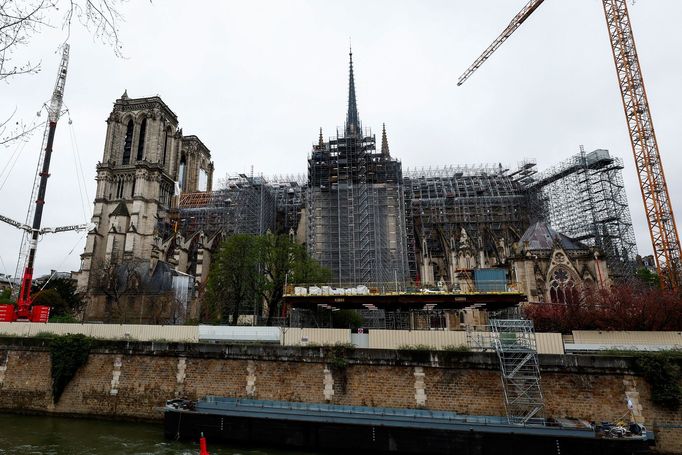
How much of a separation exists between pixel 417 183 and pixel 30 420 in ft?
123

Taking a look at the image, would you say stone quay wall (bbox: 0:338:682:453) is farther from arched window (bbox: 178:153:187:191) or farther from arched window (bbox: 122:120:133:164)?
arched window (bbox: 178:153:187:191)

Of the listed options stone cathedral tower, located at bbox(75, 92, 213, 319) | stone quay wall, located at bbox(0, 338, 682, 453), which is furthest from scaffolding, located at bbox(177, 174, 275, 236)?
stone quay wall, located at bbox(0, 338, 682, 453)

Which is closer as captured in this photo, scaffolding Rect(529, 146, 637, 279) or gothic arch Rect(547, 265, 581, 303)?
gothic arch Rect(547, 265, 581, 303)

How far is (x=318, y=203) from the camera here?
34.5 m

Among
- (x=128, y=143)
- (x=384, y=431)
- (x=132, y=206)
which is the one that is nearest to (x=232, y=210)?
(x=132, y=206)

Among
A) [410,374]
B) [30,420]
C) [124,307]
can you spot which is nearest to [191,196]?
[124,307]

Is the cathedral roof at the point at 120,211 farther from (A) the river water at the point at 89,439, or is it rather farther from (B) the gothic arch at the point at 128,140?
(A) the river water at the point at 89,439

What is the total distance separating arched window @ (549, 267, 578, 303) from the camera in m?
29.1

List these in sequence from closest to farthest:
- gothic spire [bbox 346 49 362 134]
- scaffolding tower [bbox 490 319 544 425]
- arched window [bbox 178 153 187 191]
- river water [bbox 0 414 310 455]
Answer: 1. river water [bbox 0 414 310 455]
2. scaffolding tower [bbox 490 319 544 425]
3. gothic spire [bbox 346 49 362 134]
4. arched window [bbox 178 153 187 191]

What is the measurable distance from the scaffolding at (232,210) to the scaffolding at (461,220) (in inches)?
529

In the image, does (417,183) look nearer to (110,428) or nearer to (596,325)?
(596,325)

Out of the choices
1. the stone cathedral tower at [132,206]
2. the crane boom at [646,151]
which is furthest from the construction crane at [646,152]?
the stone cathedral tower at [132,206]

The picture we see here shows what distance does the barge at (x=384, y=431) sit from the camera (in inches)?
454

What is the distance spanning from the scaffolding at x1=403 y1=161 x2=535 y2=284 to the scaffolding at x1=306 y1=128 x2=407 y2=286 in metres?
3.51
